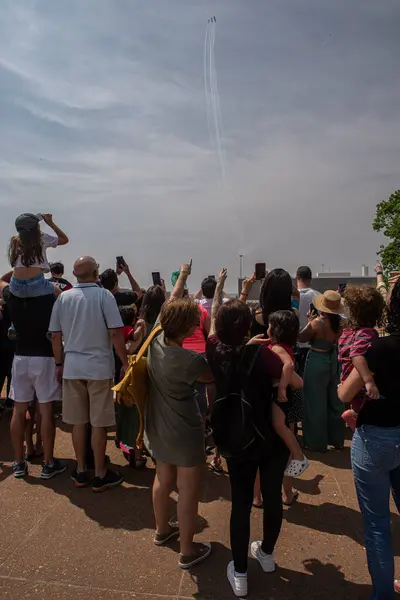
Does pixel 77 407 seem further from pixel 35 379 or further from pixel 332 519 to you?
pixel 332 519

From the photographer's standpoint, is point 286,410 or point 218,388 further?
point 286,410

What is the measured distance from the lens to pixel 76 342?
383 cm

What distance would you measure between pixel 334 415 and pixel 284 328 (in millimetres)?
2099

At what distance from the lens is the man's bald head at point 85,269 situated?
3.91 metres

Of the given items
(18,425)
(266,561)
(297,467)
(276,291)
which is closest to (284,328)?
(276,291)

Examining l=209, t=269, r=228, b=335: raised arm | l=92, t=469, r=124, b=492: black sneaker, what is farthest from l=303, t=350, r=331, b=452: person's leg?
l=92, t=469, r=124, b=492: black sneaker

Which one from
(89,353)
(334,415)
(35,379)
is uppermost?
(89,353)

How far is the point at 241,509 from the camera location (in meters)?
2.62

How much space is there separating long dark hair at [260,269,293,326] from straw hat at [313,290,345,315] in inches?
31.4

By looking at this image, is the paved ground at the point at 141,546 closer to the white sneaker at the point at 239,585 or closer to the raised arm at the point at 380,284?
the white sneaker at the point at 239,585

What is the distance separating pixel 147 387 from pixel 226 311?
89 centimetres

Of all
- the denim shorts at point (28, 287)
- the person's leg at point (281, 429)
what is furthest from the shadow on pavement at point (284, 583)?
the denim shorts at point (28, 287)

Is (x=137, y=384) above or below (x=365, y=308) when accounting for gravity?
below

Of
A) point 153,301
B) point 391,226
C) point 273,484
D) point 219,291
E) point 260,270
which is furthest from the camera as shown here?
point 391,226
